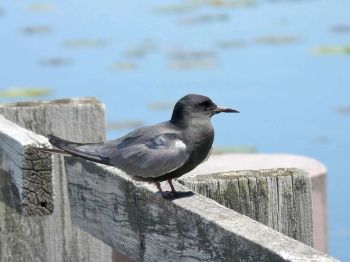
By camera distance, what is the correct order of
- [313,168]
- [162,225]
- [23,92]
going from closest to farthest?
[162,225] → [313,168] → [23,92]

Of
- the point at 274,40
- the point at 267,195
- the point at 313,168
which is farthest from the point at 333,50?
the point at 267,195

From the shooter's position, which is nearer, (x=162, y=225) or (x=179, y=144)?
(x=162, y=225)

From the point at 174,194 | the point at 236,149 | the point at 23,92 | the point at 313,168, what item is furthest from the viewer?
the point at 23,92

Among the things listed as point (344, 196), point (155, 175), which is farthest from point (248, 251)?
point (344, 196)

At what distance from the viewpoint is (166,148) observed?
423cm

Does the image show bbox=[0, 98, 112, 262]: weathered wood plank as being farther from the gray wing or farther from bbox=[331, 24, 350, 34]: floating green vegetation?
bbox=[331, 24, 350, 34]: floating green vegetation

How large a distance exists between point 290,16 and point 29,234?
14.6 metres

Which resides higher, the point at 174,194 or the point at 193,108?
the point at 193,108

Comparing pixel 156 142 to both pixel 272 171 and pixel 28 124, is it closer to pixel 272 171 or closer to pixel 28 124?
pixel 272 171

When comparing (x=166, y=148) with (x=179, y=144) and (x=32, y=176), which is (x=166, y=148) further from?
(x=32, y=176)

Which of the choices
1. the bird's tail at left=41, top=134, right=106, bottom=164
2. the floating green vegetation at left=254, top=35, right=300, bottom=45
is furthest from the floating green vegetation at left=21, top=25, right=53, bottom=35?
the bird's tail at left=41, top=134, right=106, bottom=164

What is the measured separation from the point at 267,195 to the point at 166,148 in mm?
379

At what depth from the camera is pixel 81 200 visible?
4.46 meters

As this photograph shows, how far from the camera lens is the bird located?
13.8ft
